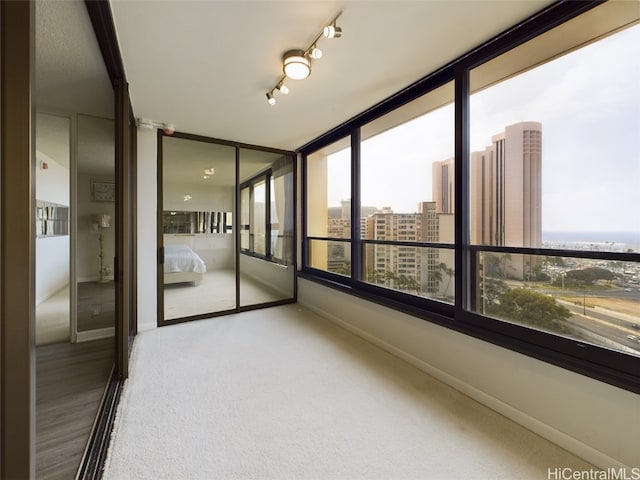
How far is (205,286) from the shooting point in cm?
419

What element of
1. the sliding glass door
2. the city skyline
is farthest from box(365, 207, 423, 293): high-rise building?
the sliding glass door

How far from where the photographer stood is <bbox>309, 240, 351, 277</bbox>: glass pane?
146 inches

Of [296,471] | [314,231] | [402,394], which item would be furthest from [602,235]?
[314,231]

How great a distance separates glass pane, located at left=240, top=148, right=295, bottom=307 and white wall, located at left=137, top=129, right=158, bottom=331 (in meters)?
1.32

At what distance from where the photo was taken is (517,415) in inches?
69.4

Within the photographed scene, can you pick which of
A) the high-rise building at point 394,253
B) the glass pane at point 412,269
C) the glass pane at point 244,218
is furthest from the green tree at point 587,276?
the glass pane at point 244,218

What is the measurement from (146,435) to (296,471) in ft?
3.06

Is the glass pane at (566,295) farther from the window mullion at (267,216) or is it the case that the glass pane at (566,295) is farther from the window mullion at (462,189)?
the window mullion at (267,216)

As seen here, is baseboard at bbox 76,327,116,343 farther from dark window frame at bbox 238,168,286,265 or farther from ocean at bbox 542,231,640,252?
ocean at bbox 542,231,640,252

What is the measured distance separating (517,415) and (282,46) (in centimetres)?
289

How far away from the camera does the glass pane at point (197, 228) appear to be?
3.66 m

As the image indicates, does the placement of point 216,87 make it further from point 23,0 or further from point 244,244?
point 244,244

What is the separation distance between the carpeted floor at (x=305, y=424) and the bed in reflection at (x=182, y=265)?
4.52 feet

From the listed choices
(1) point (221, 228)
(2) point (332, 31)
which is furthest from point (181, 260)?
(2) point (332, 31)
